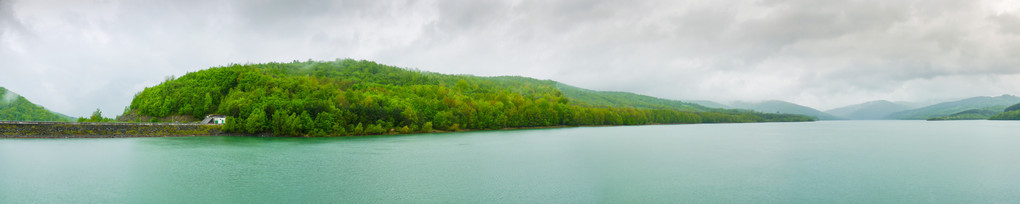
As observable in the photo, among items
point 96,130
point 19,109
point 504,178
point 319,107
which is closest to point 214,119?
point 96,130

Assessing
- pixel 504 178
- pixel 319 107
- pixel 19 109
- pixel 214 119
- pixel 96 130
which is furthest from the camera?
pixel 19 109

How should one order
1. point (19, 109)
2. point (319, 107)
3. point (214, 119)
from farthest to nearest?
point (19, 109)
point (214, 119)
point (319, 107)

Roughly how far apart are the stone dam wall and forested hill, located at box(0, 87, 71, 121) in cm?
7155

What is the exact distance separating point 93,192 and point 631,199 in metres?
21.8

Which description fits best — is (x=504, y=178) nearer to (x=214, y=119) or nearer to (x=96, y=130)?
(x=96, y=130)

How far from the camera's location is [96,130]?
176ft

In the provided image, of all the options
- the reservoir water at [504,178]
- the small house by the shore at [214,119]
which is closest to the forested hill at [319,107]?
the small house by the shore at [214,119]

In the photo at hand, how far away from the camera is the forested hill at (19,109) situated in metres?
98.2

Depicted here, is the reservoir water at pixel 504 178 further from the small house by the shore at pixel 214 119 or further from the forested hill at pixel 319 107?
the small house by the shore at pixel 214 119

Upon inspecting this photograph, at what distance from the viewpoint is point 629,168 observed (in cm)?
2608

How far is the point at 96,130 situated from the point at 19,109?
7914 cm

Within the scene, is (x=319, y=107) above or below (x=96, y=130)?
above

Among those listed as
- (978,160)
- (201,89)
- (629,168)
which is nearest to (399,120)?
(201,89)

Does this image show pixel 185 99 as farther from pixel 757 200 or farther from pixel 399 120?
pixel 757 200
